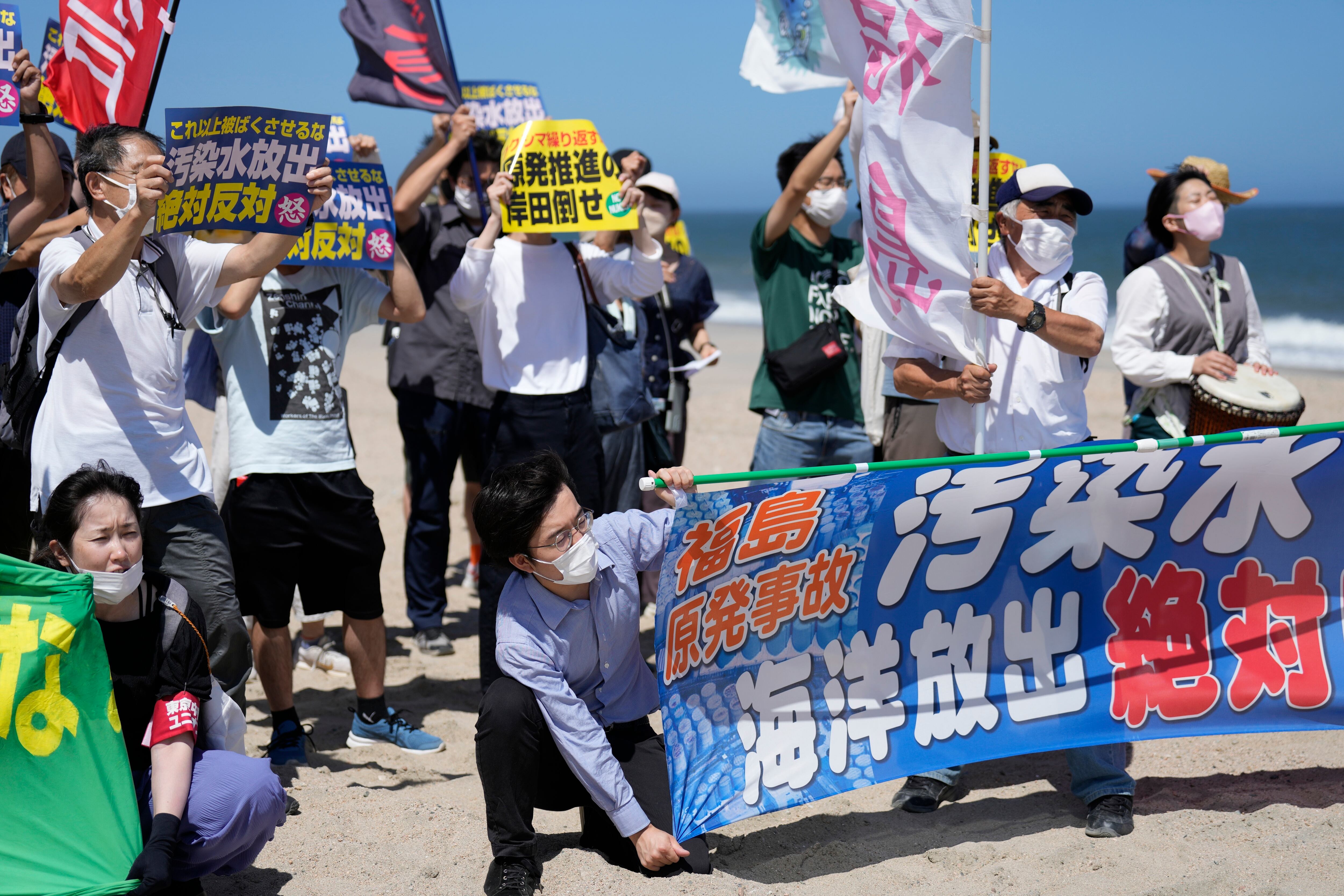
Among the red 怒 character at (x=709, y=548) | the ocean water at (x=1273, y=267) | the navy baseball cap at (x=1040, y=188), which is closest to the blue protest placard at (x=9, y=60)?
the red 怒 character at (x=709, y=548)

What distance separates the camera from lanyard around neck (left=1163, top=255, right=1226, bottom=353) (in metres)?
4.53

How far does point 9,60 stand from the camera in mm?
4035

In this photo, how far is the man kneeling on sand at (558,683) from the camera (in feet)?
10.0

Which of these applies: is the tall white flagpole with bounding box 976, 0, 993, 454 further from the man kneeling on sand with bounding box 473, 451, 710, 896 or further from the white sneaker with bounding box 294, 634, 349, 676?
the white sneaker with bounding box 294, 634, 349, 676

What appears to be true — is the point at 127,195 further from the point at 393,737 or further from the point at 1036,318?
the point at 1036,318

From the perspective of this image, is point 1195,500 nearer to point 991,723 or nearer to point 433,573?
point 991,723

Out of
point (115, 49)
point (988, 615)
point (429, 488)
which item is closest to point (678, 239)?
A: point (429, 488)

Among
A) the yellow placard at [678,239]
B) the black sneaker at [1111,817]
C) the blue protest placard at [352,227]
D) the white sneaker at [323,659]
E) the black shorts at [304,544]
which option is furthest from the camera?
the yellow placard at [678,239]

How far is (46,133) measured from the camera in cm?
383

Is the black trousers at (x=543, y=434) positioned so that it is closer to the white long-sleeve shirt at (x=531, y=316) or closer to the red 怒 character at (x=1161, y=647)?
the white long-sleeve shirt at (x=531, y=316)

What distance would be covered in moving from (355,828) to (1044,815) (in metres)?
2.14

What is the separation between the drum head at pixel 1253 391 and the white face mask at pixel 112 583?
12.4 feet

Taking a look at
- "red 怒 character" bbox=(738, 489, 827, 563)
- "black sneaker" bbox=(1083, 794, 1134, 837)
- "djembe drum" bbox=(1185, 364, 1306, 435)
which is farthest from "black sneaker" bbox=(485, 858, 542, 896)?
"djembe drum" bbox=(1185, 364, 1306, 435)

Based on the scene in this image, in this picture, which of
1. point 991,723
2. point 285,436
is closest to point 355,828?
point 285,436
